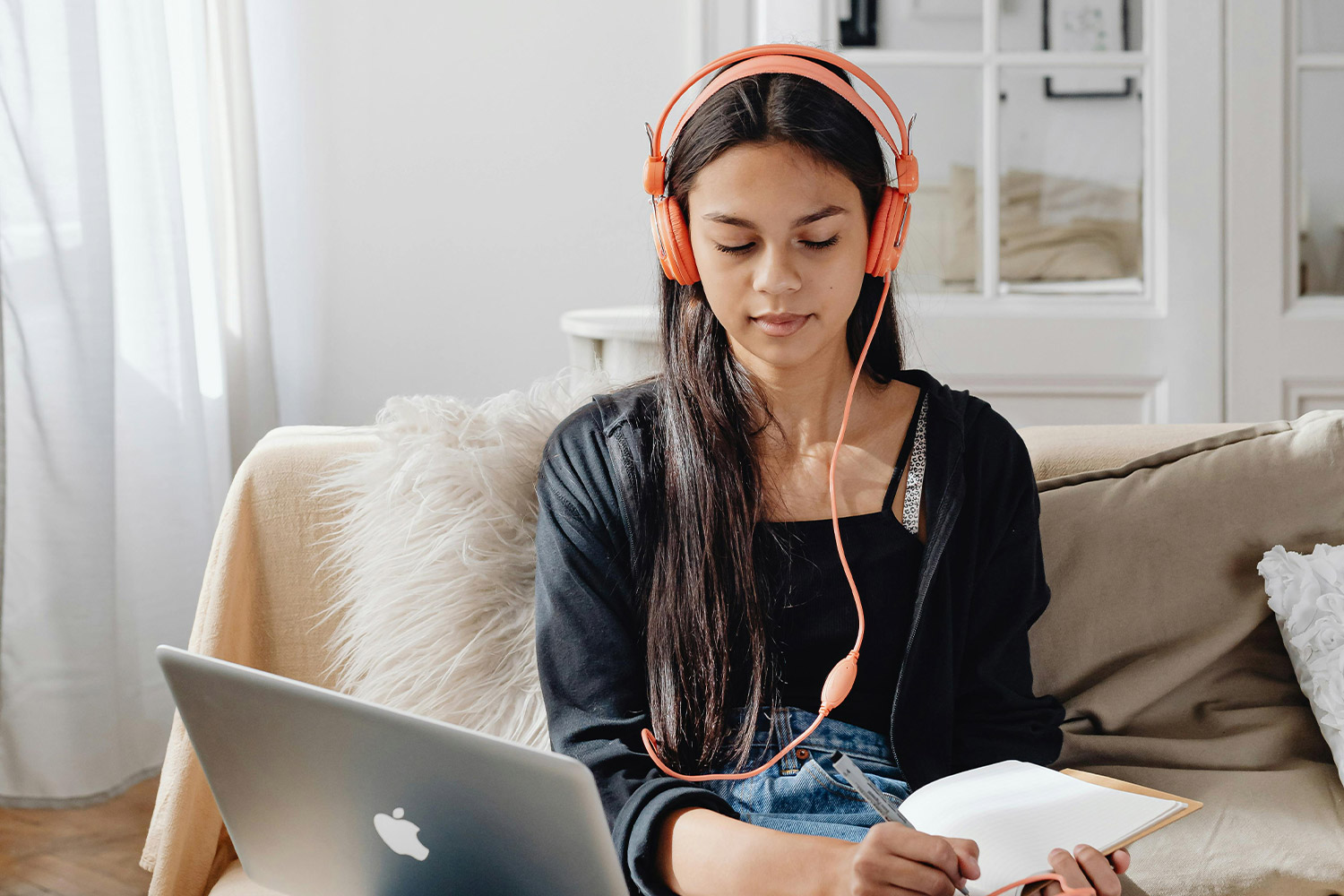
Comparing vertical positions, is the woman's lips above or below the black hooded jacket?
above

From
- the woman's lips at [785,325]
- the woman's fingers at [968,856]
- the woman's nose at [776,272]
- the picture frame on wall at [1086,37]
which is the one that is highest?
the picture frame on wall at [1086,37]

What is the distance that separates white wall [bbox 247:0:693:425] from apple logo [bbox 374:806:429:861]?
1.98m

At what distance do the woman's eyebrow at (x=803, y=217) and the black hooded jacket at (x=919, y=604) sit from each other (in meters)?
0.22

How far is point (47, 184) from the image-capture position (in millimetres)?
1693

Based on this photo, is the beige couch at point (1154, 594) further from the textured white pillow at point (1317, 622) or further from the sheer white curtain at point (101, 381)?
the sheer white curtain at point (101, 381)

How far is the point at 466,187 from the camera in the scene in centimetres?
257

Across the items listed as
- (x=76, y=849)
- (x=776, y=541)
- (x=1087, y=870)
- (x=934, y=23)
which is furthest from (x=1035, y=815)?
(x=934, y=23)

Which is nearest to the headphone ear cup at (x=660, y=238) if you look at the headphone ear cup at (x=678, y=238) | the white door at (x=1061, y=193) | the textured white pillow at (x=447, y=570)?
the headphone ear cup at (x=678, y=238)

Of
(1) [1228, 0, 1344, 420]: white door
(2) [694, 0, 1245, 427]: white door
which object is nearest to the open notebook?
(2) [694, 0, 1245, 427]: white door

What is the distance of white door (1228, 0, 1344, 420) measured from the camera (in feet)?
7.64

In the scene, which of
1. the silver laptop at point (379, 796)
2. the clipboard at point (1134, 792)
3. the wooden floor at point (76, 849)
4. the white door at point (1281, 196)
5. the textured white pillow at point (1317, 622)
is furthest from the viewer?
the white door at point (1281, 196)

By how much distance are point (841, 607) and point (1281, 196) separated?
1947mm

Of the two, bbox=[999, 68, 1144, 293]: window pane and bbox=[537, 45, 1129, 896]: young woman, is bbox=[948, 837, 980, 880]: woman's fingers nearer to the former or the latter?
bbox=[537, 45, 1129, 896]: young woman

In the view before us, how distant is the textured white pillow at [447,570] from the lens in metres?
1.11
